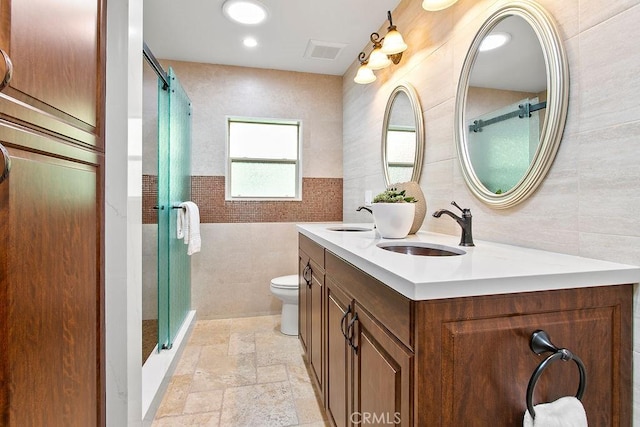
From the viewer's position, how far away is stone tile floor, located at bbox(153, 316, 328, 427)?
5.33 feet

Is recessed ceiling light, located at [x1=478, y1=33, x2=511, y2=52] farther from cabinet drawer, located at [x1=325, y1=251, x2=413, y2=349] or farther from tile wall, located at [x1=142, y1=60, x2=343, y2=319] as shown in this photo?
tile wall, located at [x1=142, y1=60, x2=343, y2=319]

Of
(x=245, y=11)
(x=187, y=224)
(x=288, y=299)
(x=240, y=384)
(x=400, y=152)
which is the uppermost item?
(x=245, y=11)

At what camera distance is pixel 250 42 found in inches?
100

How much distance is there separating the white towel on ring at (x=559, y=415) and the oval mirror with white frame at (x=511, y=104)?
2.30 feet

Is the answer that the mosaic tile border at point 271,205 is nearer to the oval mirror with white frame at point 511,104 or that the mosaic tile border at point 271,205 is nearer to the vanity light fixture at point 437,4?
the oval mirror with white frame at point 511,104

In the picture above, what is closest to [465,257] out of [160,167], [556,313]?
[556,313]

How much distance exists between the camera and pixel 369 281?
96 centimetres

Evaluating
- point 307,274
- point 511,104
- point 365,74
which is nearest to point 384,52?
point 365,74

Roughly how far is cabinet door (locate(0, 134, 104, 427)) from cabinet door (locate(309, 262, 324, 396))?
36.4 inches

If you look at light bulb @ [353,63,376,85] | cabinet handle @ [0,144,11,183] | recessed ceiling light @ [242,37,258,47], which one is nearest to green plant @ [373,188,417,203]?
light bulb @ [353,63,376,85]

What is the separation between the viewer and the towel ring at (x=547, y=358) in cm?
68

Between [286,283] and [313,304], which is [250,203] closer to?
[286,283]

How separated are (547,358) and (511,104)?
0.95 meters

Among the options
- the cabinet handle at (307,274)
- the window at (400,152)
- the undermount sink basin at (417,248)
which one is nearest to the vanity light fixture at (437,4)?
the window at (400,152)
